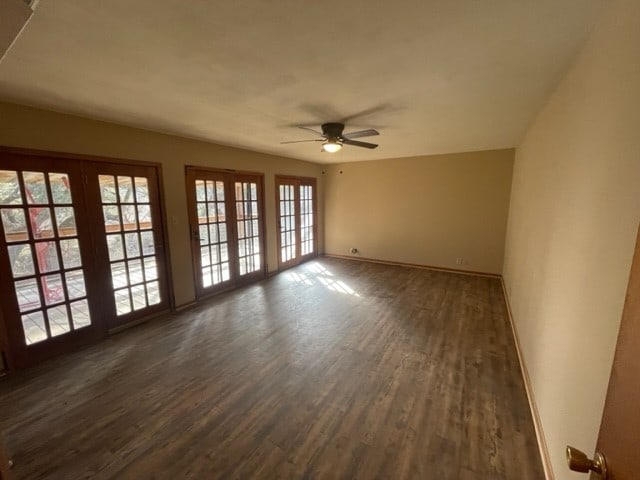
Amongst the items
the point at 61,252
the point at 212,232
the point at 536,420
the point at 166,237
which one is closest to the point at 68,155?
the point at 61,252

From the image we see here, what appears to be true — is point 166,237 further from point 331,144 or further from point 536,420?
point 536,420

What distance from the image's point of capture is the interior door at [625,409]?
572 millimetres

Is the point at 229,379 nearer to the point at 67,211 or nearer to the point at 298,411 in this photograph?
the point at 298,411

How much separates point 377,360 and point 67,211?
3.42m

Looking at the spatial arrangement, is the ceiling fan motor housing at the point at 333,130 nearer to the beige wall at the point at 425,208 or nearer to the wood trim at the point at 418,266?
the beige wall at the point at 425,208

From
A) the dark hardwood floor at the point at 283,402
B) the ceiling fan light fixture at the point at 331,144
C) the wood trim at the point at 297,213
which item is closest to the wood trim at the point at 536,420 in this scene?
the dark hardwood floor at the point at 283,402

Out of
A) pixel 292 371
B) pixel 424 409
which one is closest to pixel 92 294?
pixel 292 371

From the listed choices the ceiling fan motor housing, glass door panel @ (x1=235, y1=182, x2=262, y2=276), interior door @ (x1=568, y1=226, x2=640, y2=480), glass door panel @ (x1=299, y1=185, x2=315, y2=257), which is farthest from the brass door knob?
glass door panel @ (x1=299, y1=185, x2=315, y2=257)

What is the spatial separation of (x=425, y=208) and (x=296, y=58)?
4527 mm

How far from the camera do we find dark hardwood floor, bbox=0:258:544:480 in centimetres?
162

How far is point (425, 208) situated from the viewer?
5484 mm

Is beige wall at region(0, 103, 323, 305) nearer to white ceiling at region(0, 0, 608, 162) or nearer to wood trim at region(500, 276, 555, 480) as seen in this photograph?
white ceiling at region(0, 0, 608, 162)

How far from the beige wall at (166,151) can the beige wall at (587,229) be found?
13.0 feet

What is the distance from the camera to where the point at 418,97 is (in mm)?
2215
